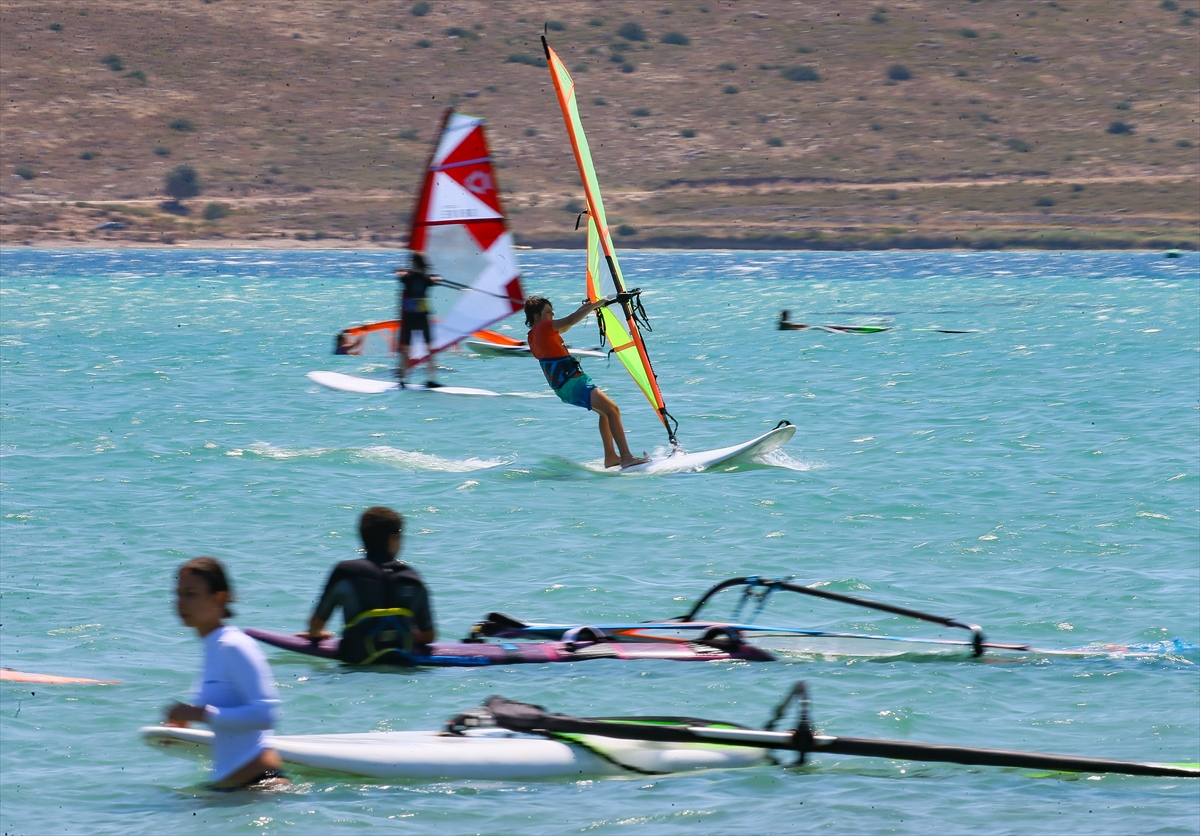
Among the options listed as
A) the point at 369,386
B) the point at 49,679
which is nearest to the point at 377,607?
the point at 49,679

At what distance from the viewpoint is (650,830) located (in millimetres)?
6969

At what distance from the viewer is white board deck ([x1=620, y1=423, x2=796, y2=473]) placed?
16.4 metres

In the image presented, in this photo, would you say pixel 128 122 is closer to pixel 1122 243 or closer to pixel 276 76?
pixel 276 76

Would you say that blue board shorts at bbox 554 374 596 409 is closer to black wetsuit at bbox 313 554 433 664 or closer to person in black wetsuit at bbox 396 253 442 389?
black wetsuit at bbox 313 554 433 664

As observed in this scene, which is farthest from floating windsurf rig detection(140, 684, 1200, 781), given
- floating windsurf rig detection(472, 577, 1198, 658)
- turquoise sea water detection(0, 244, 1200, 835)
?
floating windsurf rig detection(472, 577, 1198, 658)

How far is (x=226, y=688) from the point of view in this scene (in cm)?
622

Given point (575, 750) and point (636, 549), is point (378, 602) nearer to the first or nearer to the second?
point (575, 750)

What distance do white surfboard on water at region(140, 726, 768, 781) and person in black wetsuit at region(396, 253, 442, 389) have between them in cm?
1457

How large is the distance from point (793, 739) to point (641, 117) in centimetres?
6829

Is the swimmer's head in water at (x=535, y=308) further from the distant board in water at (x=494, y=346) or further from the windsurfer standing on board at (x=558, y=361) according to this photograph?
the distant board in water at (x=494, y=346)

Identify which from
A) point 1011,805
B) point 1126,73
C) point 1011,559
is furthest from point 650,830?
point 1126,73

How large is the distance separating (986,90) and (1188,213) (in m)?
17.1

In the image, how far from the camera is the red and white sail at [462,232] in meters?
22.2

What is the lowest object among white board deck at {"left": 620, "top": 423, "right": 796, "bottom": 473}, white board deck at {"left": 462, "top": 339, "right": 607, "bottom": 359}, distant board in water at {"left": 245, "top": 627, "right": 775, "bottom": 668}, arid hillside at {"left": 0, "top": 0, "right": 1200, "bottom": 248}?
distant board in water at {"left": 245, "top": 627, "right": 775, "bottom": 668}
